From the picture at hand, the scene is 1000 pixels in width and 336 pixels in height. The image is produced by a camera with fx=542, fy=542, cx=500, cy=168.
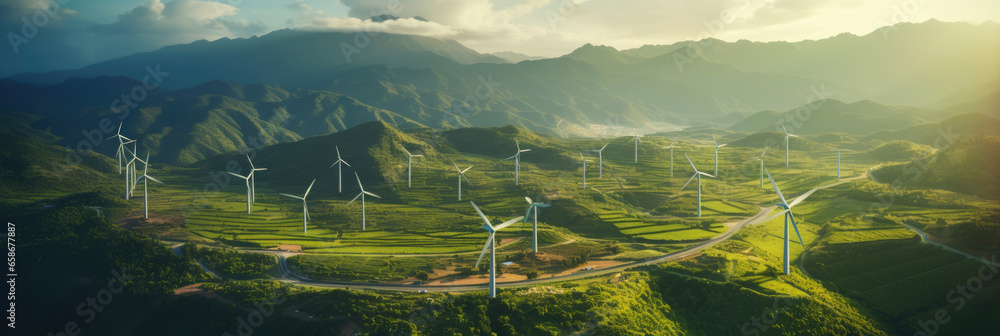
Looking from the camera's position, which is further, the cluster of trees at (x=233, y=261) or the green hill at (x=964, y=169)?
the green hill at (x=964, y=169)

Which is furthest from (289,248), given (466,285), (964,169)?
(964,169)

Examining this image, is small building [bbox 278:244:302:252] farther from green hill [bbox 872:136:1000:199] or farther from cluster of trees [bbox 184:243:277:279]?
green hill [bbox 872:136:1000:199]

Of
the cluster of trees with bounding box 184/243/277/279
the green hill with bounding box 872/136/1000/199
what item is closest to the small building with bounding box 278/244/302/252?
the cluster of trees with bounding box 184/243/277/279

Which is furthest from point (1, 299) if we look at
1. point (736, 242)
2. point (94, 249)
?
point (736, 242)

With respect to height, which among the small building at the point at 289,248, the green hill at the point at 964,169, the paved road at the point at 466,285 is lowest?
the paved road at the point at 466,285

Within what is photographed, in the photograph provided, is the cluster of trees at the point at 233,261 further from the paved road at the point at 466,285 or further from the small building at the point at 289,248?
the small building at the point at 289,248

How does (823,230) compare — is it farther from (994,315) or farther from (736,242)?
(994,315)

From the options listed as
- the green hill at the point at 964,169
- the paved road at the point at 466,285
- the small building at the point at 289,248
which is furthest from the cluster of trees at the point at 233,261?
the green hill at the point at 964,169

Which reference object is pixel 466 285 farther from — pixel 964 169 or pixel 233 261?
pixel 964 169
